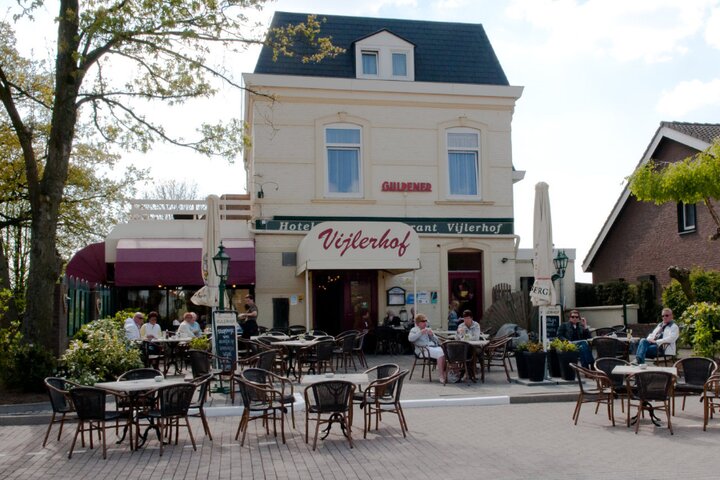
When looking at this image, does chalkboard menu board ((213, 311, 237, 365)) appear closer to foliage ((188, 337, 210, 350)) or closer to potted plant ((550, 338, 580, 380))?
foliage ((188, 337, 210, 350))

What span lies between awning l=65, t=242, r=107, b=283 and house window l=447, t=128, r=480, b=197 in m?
9.96

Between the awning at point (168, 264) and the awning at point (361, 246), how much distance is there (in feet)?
8.20

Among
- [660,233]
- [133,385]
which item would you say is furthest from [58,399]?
[660,233]

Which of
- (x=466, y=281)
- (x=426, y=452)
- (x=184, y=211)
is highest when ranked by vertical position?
Answer: (x=184, y=211)

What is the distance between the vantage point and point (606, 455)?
8.33 meters

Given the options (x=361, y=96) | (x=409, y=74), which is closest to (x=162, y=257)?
(x=361, y=96)

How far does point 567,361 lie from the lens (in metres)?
13.6

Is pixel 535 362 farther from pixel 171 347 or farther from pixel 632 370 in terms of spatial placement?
pixel 171 347

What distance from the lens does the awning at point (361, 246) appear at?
18.0 meters

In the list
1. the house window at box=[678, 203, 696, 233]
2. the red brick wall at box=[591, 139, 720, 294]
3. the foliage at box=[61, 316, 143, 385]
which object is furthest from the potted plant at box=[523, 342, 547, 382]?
the house window at box=[678, 203, 696, 233]

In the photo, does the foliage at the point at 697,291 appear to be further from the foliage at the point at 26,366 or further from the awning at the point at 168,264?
the foliage at the point at 26,366

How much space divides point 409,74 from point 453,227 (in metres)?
4.69

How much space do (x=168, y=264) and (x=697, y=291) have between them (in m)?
13.9

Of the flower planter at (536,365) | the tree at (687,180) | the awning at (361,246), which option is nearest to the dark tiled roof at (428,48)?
the awning at (361,246)
